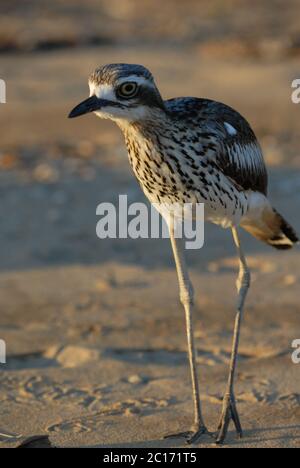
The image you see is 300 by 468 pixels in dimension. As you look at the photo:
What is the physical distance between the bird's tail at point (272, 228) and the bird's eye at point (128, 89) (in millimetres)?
1361

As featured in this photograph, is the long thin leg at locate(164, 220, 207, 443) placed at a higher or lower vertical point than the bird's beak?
lower

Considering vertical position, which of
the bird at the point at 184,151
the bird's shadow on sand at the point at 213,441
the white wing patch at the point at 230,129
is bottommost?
the bird's shadow on sand at the point at 213,441

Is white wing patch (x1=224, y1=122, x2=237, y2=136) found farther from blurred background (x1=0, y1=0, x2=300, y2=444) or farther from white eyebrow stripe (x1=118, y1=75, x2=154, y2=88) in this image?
blurred background (x1=0, y1=0, x2=300, y2=444)

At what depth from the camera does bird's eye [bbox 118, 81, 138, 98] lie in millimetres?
4418

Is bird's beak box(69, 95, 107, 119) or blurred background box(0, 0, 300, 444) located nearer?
bird's beak box(69, 95, 107, 119)

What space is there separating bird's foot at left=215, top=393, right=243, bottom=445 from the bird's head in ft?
4.76

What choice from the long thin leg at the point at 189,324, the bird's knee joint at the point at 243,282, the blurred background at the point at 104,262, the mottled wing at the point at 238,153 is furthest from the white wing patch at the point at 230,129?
the blurred background at the point at 104,262

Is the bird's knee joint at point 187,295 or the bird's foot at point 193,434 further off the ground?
the bird's knee joint at point 187,295

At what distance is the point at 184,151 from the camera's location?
462 cm

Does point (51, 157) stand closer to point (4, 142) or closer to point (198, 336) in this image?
point (4, 142)

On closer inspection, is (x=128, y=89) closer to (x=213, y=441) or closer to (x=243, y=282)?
(x=243, y=282)

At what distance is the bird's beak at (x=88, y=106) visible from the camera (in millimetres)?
4348

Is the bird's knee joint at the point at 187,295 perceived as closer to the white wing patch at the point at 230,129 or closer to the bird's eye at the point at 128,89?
the white wing patch at the point at 230,129

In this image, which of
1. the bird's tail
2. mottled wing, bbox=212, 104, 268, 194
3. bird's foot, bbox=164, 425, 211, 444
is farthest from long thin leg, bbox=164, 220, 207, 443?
the bird's tail
